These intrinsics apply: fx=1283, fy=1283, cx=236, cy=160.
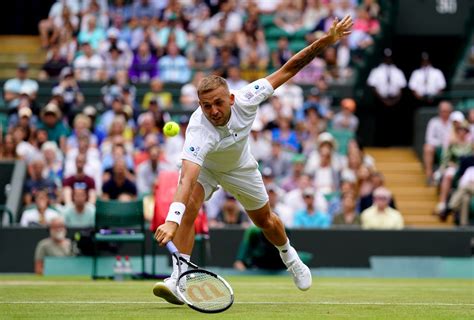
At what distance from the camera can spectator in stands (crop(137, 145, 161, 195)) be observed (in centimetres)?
2095

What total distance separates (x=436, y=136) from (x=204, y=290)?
13936 mm

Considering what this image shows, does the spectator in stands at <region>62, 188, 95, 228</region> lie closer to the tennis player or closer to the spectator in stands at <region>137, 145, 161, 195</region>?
the spectator in stands at <region>137, 145, 161, 195</region>

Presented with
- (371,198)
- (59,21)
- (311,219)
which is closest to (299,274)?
(311,219)

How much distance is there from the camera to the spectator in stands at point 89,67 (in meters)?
25.2

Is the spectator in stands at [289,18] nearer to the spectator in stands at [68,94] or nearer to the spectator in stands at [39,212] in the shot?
the spectator in stands at [68,94]

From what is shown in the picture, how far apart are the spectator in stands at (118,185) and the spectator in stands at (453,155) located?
5364 mm

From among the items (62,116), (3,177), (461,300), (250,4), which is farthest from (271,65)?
(461,300)

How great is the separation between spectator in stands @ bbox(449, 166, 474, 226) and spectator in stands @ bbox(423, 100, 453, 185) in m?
2.07

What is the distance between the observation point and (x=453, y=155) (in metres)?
22.1

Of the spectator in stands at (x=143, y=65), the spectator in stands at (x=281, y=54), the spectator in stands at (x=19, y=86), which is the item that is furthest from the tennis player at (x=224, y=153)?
the spectator in stands at (x=143, y=65)

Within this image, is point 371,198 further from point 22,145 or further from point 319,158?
point 22,145

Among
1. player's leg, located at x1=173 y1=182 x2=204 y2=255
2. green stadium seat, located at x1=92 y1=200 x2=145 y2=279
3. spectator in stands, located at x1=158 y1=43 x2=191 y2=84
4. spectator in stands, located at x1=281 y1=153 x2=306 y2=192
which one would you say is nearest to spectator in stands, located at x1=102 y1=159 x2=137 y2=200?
spectator in stands, located at x1=281 y1=153 x2=306 y2=192

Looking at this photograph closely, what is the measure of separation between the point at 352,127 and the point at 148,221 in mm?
5359

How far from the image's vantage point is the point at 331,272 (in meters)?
19.6
